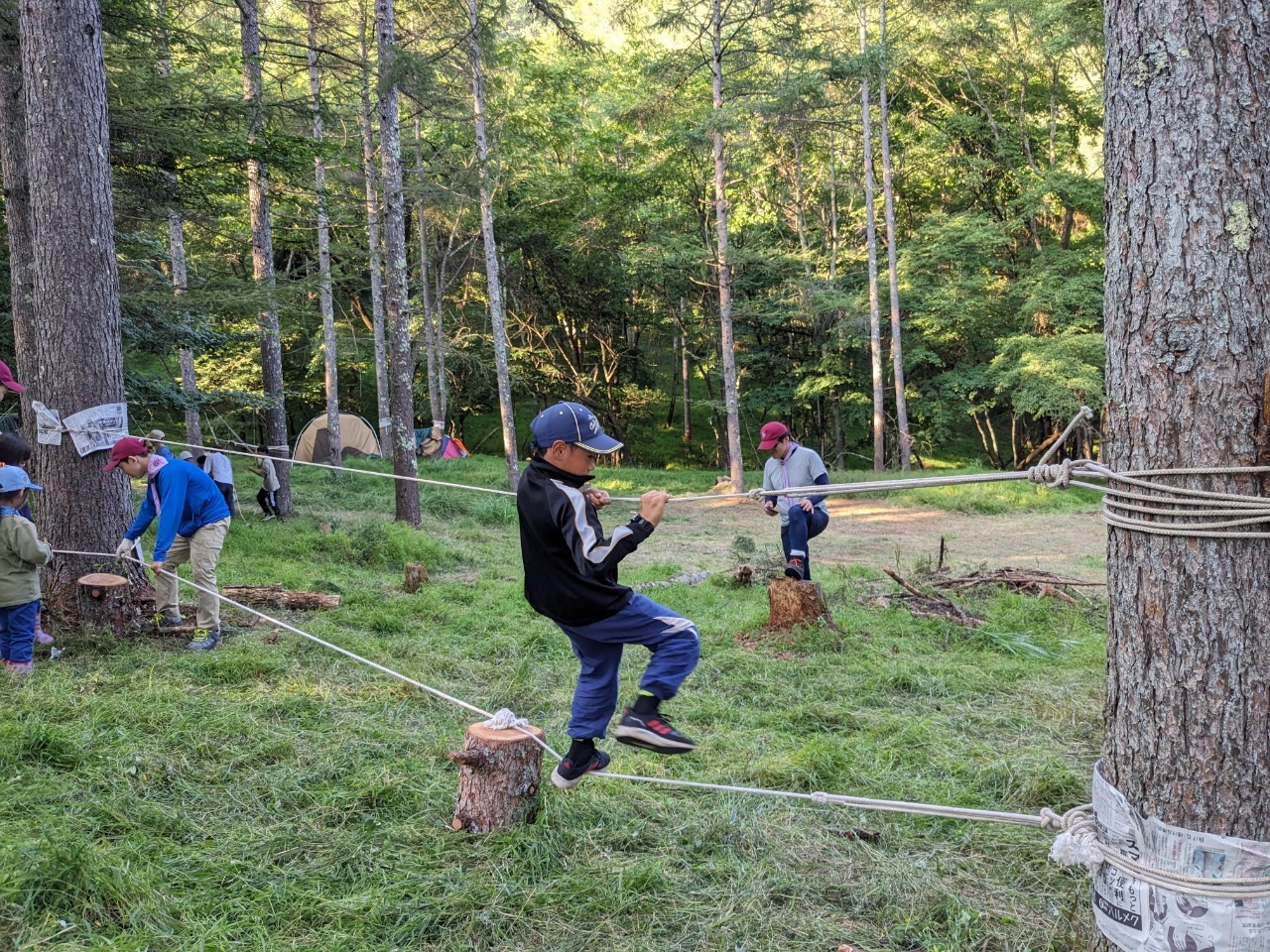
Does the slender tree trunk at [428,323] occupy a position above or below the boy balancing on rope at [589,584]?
above

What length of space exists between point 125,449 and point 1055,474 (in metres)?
6.23

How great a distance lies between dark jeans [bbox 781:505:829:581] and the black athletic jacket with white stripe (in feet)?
16.5

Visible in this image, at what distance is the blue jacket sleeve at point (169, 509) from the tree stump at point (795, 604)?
183 inches

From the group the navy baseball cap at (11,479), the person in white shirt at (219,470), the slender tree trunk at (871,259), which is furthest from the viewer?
the slender tree trunk at (871,259)

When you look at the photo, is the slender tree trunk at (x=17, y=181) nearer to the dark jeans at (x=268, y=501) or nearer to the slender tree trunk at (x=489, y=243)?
the dark jeans at (x=268, y=501)

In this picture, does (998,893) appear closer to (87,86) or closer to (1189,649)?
(1189,649)

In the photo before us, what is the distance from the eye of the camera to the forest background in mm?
19594

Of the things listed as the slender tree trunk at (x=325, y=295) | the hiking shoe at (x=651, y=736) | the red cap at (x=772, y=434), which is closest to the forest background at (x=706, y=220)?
the slender tree trunk at (x=325, y=295)

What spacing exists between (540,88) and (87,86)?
24.4 meters

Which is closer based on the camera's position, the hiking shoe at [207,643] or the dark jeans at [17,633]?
the dark jeans at [17,633]

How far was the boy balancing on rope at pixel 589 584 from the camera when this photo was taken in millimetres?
3447

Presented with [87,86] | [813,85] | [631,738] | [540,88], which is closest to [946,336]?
[813,85]

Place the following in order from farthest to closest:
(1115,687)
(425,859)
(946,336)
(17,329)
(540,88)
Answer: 1. (540,88)
2. (946,336)
3. (17,329)
4. (425,859)
5. (1115,687)

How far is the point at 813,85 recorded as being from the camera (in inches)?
829
